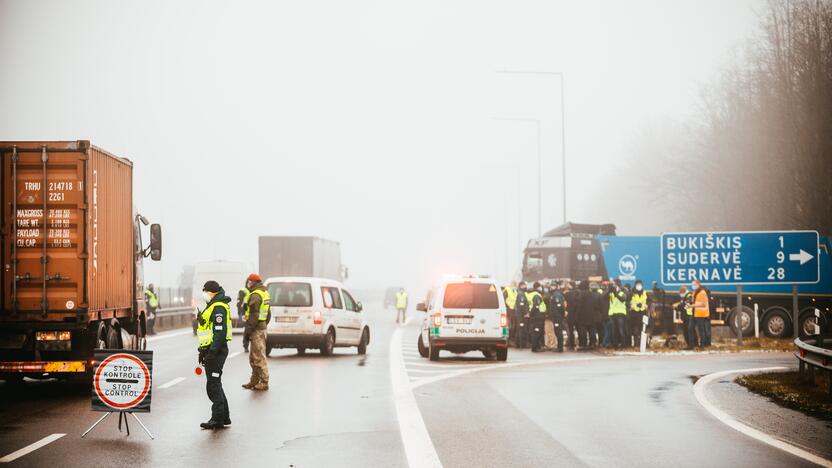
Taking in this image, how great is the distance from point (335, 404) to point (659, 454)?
18.0 ft

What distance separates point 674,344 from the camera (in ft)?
98.5

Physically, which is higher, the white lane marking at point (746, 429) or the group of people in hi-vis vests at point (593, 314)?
the group of people in hi-vis vests at point (593, 314)

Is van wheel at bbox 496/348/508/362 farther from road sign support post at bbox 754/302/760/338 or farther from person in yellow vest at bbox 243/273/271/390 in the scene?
road sign support post at bbox 754/302/760/338

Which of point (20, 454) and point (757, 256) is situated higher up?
point (757, 256)

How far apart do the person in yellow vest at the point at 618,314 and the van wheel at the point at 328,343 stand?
24.3 ft

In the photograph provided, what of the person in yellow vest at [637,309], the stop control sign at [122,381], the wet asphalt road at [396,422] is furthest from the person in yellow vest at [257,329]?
the person in yellow vest at [637,309]

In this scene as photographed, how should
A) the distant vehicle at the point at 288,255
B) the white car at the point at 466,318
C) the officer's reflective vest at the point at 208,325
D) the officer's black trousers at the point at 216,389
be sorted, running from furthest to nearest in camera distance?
the distant vehicle at the point at 288,255
the white car at the point at 466,318
the officer's reflective vest at the point at 208,325
the officer's black trousers at the point at 216,389

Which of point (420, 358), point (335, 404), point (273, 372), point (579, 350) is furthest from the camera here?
point (579, 350)

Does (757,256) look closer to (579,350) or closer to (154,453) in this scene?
(579,350)

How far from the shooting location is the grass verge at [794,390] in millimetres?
14125

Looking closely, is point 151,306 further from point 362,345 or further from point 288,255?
point 362,345

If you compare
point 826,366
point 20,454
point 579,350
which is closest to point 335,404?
point 20,454

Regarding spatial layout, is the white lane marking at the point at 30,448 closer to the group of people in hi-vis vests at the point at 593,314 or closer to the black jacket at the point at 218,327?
the black jacket at the point at 218,327

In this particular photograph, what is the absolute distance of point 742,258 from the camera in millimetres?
29141
